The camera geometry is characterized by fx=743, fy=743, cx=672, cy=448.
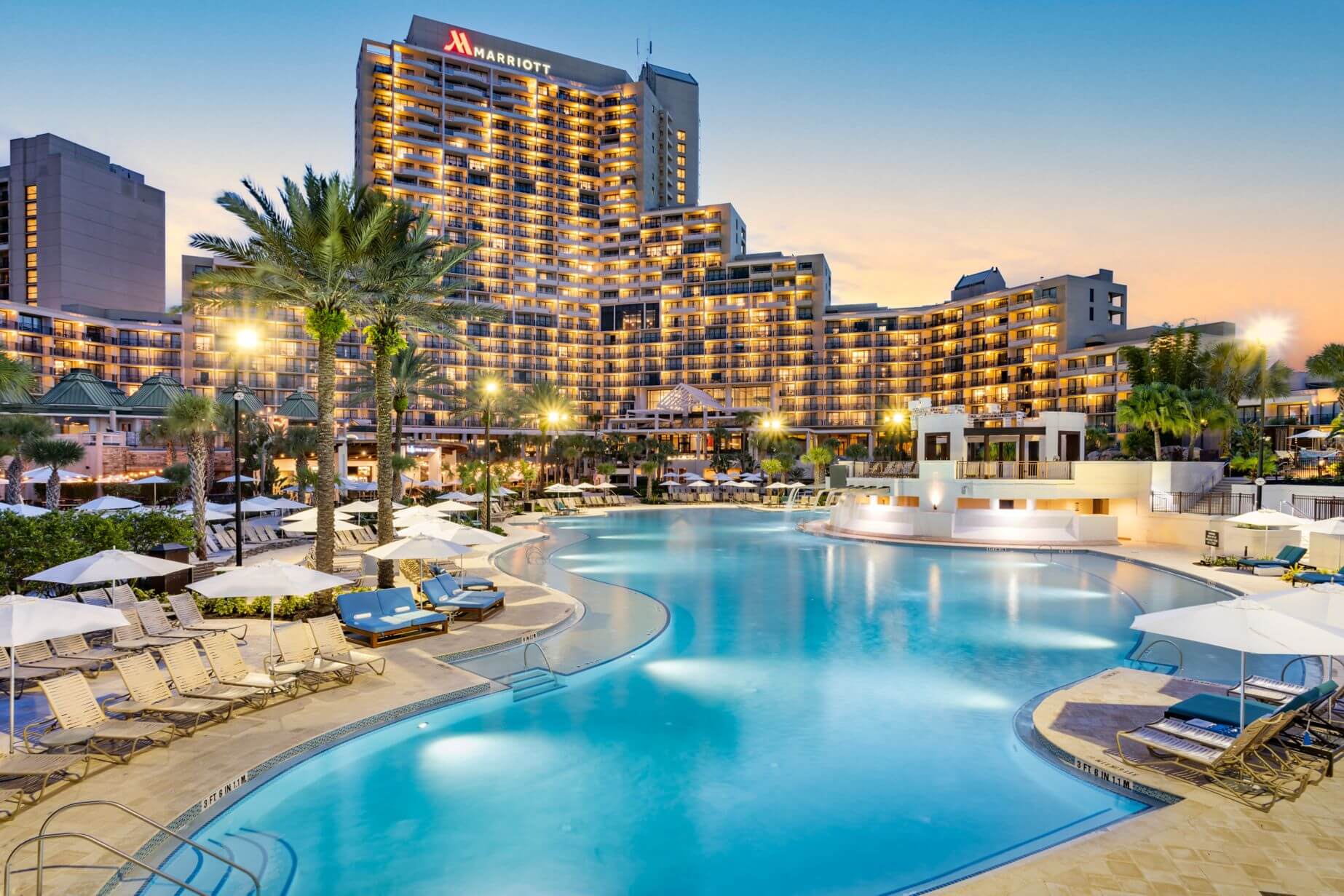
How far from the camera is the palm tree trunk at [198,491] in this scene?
873 inches

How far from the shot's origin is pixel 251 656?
Result: 1255cm

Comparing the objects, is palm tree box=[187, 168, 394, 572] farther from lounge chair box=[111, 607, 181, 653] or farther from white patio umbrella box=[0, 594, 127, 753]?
white patio umbrella box=[0, 594, 127, 753]

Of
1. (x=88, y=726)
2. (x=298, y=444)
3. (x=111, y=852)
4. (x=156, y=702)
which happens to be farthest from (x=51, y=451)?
(x=111, y=852)

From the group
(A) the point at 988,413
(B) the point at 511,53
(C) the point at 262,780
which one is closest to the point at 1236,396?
(A) the point at 988,413

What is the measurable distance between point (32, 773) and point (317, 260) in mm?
11643

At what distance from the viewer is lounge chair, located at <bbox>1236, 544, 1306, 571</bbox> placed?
68.3 ft

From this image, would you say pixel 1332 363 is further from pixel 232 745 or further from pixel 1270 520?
pixel 232 745

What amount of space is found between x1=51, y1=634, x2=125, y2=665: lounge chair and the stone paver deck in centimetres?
1265

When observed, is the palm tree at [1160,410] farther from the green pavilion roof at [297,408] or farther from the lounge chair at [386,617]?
the green pavilion roof at [297,408]

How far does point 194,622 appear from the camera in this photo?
14.0 meters

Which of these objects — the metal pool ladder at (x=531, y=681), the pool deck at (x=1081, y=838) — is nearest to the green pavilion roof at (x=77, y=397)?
the pool deck at (x=1081, y=838)

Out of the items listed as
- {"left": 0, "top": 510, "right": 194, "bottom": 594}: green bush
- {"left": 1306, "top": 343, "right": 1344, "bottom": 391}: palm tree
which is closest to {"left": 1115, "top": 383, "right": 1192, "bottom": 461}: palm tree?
{"left": 1306, "top": 343, "right": 1344, "bottom": 391}: palm tree

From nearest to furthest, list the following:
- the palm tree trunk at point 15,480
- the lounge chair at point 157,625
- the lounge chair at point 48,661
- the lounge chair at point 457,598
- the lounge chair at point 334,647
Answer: the lounge chair at point 48,661, the lounge chair at point 334,647, the lounge chair at point 157,625, the lounge chair at point 457,598, the palm tree trunk at point 15,480

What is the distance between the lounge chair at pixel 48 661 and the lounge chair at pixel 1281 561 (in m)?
27.5
